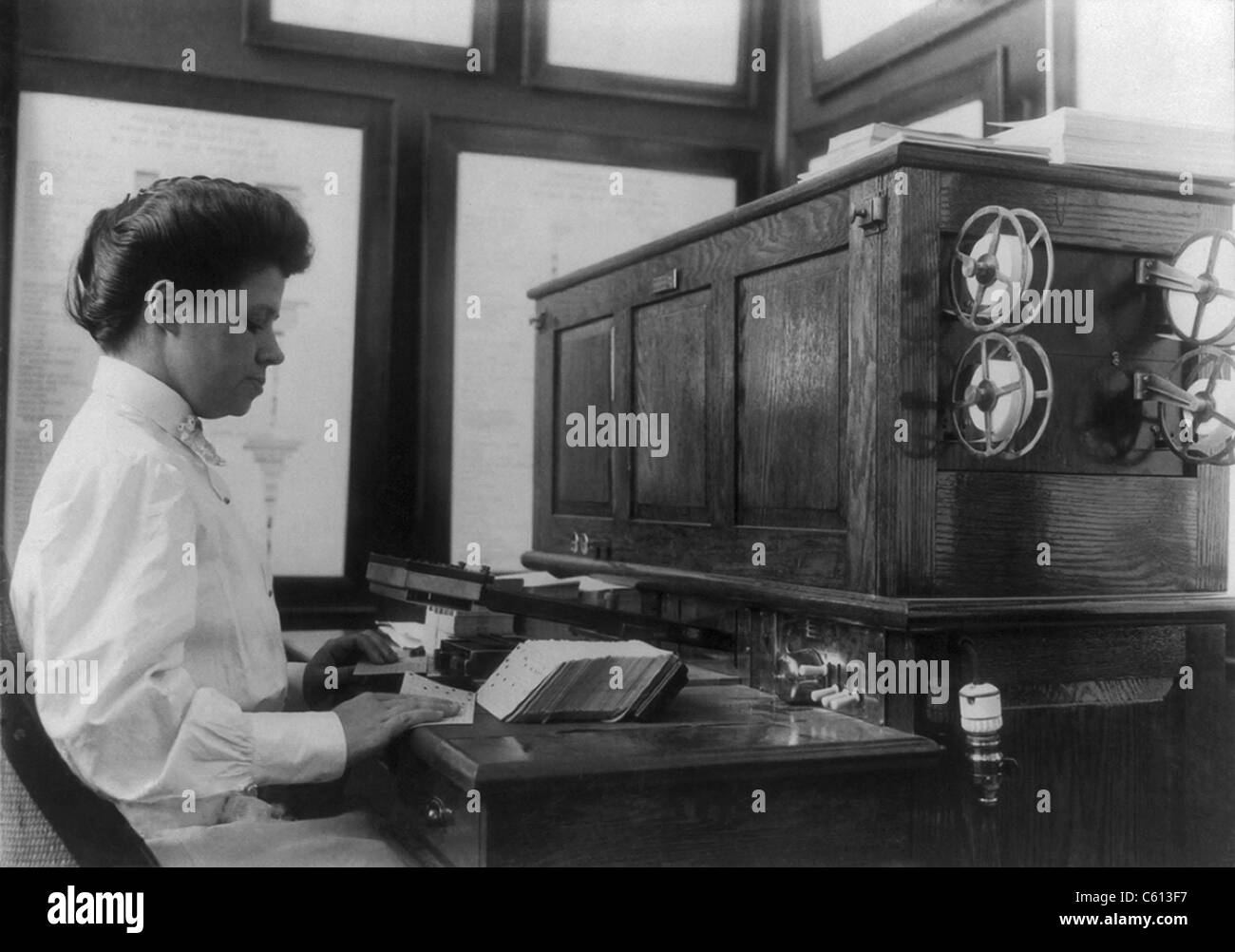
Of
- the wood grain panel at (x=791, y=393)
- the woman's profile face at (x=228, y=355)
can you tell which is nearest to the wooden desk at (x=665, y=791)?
the wood grain panel at (x=791, y=393)

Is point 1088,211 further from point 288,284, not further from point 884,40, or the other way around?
point 288,284

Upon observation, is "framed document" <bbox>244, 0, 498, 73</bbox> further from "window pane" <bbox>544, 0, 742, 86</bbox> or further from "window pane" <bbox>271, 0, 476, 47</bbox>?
"window pane" <bbox>544, 0, 742, 86</bbox>

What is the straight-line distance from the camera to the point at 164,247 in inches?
69.8

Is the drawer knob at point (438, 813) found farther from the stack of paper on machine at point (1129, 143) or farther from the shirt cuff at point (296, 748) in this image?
the stack of paper on machine at point (1129, 143)

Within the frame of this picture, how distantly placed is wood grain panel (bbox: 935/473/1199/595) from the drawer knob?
2.43 ft

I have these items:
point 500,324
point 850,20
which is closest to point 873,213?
point 850,20

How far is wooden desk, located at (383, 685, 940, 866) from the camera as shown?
1.43 m

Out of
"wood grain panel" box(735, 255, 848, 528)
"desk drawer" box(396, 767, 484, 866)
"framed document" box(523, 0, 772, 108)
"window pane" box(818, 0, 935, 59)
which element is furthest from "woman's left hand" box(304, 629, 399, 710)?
"window pane" box(818, 0, 935, 59)

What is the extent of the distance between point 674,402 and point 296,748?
3.72 feet

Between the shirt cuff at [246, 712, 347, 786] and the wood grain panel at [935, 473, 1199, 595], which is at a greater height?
the wood grain panel at [935, 473, 1199, 595]

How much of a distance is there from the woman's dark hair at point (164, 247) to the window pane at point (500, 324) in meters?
1.49

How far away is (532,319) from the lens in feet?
10.5

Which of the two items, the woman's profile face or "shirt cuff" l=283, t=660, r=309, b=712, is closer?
the woman's profile face
